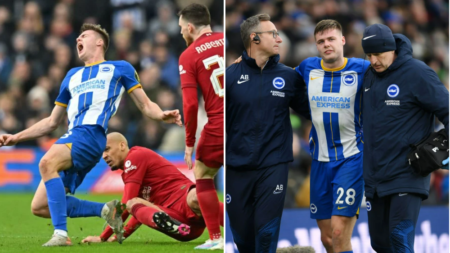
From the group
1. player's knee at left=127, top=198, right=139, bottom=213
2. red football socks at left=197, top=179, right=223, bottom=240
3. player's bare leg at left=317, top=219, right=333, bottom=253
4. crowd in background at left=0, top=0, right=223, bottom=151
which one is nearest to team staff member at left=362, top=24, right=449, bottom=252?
player's bare leg at left=317, top=219, right=333, bottom=253

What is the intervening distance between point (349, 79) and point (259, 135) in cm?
83

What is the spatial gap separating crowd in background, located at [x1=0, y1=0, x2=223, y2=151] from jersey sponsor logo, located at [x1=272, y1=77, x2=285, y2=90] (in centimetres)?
655

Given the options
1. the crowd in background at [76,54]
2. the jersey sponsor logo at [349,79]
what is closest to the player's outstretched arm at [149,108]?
the jersey sponsor logo at [349,79]

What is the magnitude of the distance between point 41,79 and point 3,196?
2462mm

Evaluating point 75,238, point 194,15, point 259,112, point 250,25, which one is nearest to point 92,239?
point 75,238

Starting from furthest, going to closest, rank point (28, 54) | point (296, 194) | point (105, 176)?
point (28, 54) → point (105, 176) → point (296, 194)

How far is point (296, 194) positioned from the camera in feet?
28.7

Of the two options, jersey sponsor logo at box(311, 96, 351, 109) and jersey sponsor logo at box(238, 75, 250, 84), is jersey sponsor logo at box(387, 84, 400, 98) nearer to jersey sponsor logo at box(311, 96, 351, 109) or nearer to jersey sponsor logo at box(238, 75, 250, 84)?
jersey sponsor logo at box(311, 96, 351, 109)

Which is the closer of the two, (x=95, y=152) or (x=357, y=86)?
(x=357, y=86)

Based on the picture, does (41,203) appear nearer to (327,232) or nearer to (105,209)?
(105,209)

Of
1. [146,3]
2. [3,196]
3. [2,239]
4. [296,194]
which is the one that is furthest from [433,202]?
[146,3]

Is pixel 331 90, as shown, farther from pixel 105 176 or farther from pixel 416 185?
pixel 105 176

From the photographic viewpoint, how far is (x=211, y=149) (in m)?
5.98

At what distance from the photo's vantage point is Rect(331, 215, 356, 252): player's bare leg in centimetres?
525
